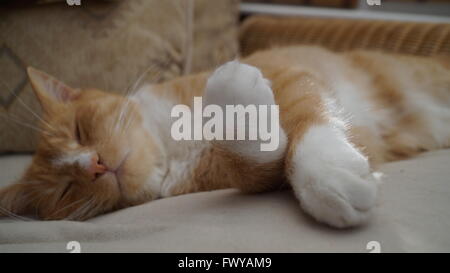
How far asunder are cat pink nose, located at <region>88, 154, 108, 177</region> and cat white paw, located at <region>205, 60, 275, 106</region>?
349 mm

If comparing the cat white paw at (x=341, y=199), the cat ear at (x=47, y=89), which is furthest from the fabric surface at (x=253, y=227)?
the cat ear at (x=47, y=89)

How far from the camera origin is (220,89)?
0.68 metres

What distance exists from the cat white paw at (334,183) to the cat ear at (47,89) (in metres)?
0.74

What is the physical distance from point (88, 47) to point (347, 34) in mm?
1077

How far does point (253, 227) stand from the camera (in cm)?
61

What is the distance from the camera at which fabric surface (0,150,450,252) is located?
1.84ft

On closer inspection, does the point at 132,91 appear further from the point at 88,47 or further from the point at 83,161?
the point at 83,161

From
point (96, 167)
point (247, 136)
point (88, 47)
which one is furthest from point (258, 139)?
point (88, 47)

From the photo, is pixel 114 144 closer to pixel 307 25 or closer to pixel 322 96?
pixel 322 96

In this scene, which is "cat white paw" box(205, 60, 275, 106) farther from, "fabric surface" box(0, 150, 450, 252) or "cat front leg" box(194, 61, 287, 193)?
"fabric surface" box(0, 150, 450, 252)

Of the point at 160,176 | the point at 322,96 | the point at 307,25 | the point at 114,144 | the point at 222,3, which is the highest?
the point at 222,3

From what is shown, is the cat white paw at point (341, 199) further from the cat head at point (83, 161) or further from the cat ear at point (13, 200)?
the cat ear at point (13, 200)
